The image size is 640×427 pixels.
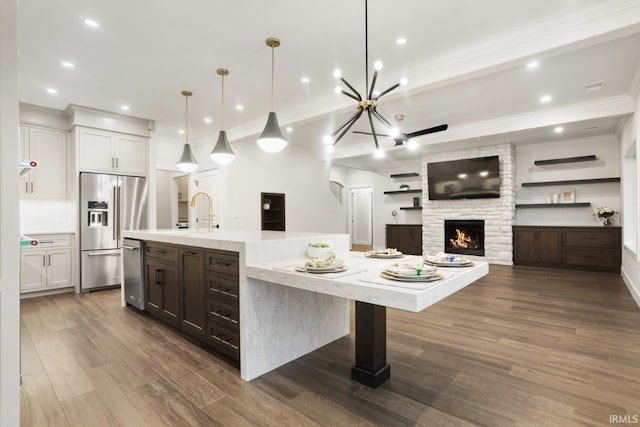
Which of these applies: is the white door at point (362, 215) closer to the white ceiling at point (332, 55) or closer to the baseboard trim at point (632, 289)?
the white ceiling at point (332, 55)

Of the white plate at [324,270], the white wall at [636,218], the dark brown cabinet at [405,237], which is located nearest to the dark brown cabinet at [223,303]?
the white plate at [324,270]

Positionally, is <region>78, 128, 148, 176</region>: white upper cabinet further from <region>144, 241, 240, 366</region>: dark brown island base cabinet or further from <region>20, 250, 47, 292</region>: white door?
<region>144, 241, 240, 366</region>: dark brown island base cabinet

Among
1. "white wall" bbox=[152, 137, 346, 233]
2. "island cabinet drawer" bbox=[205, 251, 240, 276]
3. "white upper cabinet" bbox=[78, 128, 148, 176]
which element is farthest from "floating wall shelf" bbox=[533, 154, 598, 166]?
"white upper cabinet" bbox=[78, 128, 148, 176]

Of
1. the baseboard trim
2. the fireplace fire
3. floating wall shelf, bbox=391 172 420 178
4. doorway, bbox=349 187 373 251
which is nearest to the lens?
the baseboard trim

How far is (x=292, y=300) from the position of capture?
256 cm


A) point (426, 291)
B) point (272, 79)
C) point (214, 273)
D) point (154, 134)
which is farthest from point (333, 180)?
point (426, 291)

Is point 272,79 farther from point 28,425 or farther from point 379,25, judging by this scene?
point 28,425

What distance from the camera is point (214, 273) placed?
2.60 meters

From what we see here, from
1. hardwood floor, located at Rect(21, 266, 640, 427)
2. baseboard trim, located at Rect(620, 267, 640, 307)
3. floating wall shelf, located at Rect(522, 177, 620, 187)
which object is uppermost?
floating wall shelf, located at Rect(522, 177, 620, 187)

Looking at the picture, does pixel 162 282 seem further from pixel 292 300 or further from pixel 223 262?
pixel 292 300

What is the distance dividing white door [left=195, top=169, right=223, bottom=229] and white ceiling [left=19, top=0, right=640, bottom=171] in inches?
63.8

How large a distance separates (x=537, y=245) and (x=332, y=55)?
6.06 m

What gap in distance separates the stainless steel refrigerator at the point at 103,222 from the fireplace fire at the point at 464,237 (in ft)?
22.0

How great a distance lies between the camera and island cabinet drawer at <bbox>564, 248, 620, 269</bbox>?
614 cm
